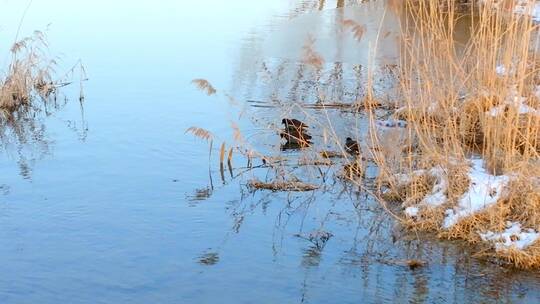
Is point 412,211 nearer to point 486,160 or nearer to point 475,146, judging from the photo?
point 486,160

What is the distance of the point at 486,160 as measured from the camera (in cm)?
541

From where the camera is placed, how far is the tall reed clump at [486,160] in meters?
4.83

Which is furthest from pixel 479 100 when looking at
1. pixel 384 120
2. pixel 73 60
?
pixel 73 60

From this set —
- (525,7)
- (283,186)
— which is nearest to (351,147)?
(283,186)

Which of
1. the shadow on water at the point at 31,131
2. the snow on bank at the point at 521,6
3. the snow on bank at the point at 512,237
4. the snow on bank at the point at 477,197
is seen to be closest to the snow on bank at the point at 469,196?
the snow on bank at the point at 477,197

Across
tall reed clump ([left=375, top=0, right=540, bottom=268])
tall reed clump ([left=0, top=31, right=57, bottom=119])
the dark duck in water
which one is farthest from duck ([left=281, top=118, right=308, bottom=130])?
tall reed clump ([left=0, top=31, right=57, bottom=119])

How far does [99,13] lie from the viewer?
12.6 m

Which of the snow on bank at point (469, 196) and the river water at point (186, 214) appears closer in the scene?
the river water at point (186, 214)

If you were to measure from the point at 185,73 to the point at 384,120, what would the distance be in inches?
112

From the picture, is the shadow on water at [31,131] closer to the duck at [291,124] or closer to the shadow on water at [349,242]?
the shadow on water at [349,242]

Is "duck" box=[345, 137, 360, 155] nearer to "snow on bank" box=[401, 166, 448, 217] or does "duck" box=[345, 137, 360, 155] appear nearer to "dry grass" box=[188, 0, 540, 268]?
"dry grass" box=[188, 0, 540, 268]

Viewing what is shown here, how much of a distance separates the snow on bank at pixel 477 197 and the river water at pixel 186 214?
208mm

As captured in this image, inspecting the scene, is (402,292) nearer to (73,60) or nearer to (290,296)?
(290,296)

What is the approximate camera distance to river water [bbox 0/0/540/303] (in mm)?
4367
